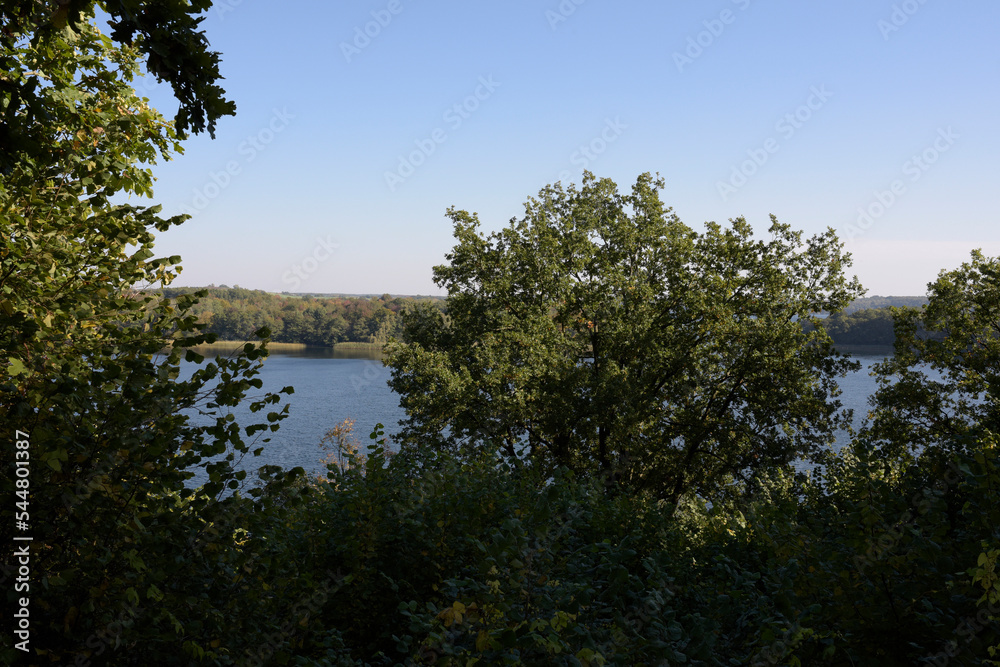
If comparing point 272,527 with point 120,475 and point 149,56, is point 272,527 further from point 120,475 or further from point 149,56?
point 149,56

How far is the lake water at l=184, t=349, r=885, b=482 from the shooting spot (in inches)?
1567

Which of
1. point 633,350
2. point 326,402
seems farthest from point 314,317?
point 633,350

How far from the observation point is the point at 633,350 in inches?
696

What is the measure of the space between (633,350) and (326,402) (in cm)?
4724

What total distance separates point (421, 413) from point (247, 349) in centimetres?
1439

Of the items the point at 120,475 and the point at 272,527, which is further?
the point at 272,527

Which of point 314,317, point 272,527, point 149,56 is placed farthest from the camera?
point 314,317

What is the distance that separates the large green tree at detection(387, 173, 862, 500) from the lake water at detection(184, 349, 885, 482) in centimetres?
1029

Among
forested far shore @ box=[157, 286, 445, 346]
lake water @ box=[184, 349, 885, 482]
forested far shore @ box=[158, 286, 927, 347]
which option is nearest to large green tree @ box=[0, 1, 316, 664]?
lake water @ box=[184, 349, 885, 482]

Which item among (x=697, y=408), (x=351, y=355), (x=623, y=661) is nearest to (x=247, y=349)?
(x=623, y=661)

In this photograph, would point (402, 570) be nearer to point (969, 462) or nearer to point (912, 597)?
point (912, 597)

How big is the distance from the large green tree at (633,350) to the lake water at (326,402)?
10286 millimetres

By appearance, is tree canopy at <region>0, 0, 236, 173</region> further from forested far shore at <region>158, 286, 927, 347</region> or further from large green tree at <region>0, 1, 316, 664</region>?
forested far shore at <region>158, 286, 927, 347</region>

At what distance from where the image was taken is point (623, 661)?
295 centimetres
